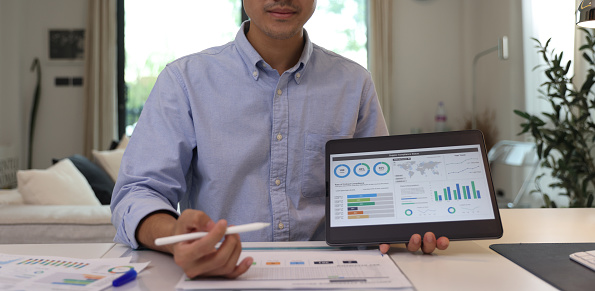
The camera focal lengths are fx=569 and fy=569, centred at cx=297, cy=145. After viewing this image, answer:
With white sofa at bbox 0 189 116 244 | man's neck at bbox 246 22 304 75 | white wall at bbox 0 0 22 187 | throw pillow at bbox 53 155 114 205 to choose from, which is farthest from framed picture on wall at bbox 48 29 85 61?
man's neck at bbox 246 22 304 75

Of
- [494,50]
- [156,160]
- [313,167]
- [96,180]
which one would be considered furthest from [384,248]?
[494,50]

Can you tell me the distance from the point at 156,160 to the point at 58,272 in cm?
36

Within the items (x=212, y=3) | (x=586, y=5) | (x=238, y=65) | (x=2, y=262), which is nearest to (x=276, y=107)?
(x=238, y=65)

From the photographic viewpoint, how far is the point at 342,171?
40.9 inches

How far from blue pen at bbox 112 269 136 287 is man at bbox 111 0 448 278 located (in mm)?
333

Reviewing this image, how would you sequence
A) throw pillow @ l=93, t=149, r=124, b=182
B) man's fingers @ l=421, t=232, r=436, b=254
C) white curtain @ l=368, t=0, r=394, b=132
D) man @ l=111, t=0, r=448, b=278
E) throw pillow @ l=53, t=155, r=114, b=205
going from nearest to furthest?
man's fingers @ l=421, t=232, r=436, b=254, man @ l=111, t=0, r=448, b=278, throw pillow @ l=53, t=155, r=114, b=205, throw pillow @ l=93, t=149, r=124, b=182, white curtain @ l=368, t=0, r=394, b=132

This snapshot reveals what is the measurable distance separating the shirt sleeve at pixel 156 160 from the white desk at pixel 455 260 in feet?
0.24

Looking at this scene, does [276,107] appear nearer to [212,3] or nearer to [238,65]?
[238,65]

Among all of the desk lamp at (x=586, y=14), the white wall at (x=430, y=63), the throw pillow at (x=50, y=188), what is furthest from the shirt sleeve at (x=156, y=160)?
Result: the white wall at (x=430, y=63)

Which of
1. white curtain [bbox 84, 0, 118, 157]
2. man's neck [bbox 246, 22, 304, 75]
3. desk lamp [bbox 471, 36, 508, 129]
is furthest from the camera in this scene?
white curtain [bbox 84, 0, 118, 157]

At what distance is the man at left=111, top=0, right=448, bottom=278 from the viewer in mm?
1204

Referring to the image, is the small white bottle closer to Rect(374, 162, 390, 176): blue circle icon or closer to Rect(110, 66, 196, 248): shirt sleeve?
Rect(110, 66, 196, 248): shirt sleeve

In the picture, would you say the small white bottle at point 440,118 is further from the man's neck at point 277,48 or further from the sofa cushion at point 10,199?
the man's neck at point 277,48

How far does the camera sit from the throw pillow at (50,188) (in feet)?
8.39
